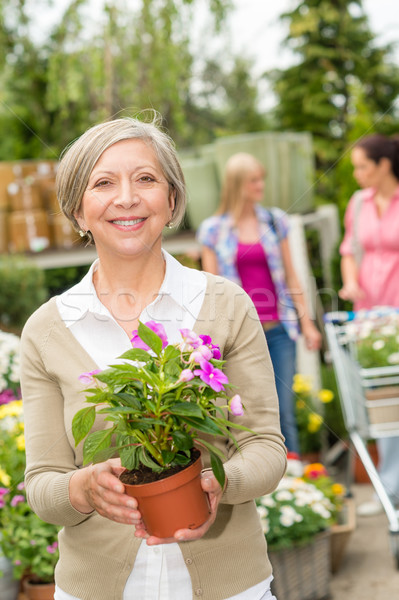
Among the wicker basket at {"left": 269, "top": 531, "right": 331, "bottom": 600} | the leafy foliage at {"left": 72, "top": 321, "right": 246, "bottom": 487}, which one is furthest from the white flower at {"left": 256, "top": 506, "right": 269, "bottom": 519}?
the leafy foliage at {"left": 72, "top": 321, "right": 246, "bottom": 487}

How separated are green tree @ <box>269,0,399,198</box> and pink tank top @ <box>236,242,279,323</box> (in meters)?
9.91

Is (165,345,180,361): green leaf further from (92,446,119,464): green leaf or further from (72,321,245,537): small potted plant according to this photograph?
(92,446,119,464): green leaf

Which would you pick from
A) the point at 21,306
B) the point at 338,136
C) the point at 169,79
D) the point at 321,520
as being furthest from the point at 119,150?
the point at 338,136

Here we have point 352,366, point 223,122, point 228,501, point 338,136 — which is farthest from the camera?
point 338,136

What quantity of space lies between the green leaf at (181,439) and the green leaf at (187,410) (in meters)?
0.03

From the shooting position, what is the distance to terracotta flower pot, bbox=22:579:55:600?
2.18 metres

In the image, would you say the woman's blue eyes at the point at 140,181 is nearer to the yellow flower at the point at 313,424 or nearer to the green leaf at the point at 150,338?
the green leaf at the point at 150,338

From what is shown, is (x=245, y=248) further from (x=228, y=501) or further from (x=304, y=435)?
(x=228, y=501)

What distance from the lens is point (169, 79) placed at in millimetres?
5828

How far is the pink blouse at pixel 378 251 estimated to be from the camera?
3.48 m

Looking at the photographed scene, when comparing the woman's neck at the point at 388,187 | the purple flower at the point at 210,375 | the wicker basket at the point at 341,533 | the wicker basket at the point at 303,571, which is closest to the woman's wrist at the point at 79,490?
the purple flower at the point at 210,375

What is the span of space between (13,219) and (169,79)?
1.59 m

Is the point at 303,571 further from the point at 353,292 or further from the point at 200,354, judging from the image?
the point at 200,354

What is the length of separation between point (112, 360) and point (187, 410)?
9.8 inches
